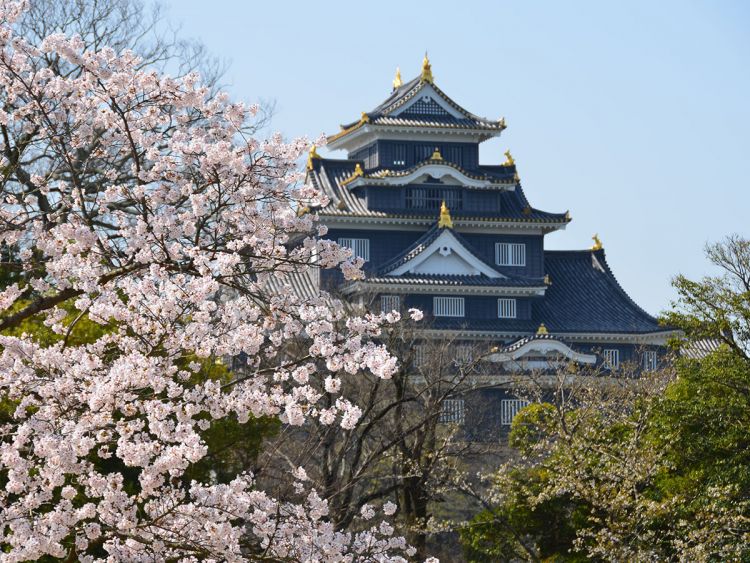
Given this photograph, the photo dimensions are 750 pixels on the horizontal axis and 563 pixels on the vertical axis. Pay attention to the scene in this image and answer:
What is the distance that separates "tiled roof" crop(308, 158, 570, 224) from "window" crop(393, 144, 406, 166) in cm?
148

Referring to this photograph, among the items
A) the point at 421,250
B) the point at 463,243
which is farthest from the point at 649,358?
the point at 421,250

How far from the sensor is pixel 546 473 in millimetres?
20188

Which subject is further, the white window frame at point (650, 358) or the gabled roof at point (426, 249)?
the white window frame at point (650, 358)

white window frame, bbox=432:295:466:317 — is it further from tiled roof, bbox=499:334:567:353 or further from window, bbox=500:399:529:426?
window, bbox=500:399:529:426

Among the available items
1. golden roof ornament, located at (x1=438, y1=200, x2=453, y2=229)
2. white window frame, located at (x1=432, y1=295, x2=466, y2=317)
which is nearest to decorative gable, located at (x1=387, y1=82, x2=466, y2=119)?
golden roof ornament, located at (x1=438, y1=200, x2=453, y2=229)

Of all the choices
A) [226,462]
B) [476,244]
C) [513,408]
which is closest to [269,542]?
[226,462]

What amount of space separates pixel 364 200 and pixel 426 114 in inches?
171

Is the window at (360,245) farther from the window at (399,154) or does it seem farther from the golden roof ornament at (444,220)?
the window at (399,154)

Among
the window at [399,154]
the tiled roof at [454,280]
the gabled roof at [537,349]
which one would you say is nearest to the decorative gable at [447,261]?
the tiled roof at [454,280]

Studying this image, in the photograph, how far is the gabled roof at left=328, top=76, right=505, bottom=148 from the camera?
47.8 metres

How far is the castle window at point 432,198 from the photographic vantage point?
4775cm

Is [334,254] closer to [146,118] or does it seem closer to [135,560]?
[146,118]

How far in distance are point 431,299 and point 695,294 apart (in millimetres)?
25894

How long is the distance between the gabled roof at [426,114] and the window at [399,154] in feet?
3.80
